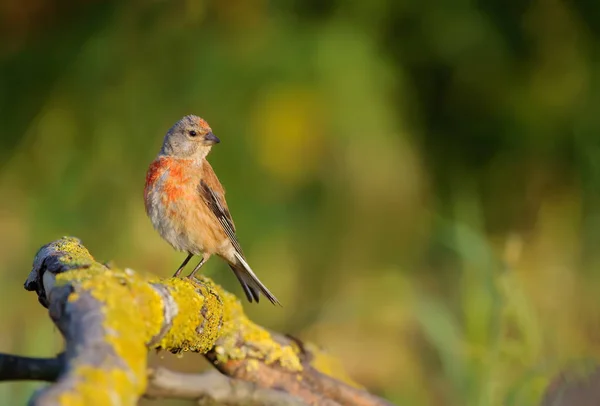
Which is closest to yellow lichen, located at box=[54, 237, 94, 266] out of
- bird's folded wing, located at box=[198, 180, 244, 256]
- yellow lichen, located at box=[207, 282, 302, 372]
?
yellow lichen, located at box=[207, 282, 302, 372]

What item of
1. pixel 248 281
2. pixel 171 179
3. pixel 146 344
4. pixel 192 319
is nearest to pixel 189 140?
pixel 171 179

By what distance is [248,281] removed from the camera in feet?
10.6

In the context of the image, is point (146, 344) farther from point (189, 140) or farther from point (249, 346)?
point (189, 140)

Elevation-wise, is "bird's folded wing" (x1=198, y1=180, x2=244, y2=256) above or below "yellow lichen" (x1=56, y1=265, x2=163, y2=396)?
below

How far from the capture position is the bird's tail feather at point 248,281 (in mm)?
3129

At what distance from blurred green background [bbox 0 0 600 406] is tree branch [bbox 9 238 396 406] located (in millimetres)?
2456

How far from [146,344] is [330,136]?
4.02 meters

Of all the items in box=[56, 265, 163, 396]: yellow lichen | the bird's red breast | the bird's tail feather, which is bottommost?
the bird's tail feather

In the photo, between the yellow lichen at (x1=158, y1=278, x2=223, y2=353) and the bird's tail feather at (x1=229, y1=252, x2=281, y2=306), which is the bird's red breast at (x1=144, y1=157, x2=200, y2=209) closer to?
the bird's tail feather at (x1=229, y1=252, x2=281, y2=306)

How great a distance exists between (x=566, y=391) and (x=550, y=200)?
284 centimetres

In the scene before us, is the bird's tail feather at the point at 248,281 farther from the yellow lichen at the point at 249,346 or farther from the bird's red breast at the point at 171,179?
the yellow lichen at the point at 249,346

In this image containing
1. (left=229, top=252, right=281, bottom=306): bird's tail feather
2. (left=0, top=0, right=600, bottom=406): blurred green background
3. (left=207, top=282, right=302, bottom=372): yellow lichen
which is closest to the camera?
(left=207, top=282, right=302, bottom=372): yellow lichen

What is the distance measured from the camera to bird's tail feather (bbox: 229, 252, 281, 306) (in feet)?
10.3

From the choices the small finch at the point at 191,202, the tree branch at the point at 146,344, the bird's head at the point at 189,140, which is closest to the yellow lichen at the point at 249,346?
the tree branch at the point at 146,344
